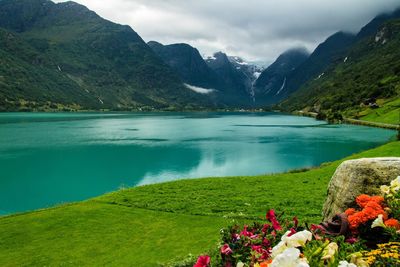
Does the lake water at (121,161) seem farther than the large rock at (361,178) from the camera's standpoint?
Yes

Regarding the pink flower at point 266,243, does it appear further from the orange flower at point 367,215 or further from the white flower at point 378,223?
the white flower at point 378,223

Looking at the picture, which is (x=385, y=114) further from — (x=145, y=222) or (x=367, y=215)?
(x=367, y=215)

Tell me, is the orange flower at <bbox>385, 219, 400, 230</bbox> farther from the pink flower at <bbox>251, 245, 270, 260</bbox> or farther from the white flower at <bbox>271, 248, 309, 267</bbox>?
the white flower at <bbox>271, 248, 309, 267</bbox>

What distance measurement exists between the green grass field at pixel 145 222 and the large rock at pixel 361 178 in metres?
5.11

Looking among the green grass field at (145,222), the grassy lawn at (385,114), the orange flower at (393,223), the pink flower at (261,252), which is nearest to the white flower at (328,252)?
the pink flower at (261,252)

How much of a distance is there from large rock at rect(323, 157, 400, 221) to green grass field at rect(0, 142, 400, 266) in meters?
5.11

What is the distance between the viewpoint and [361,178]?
34.5 ft

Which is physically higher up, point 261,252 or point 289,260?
point 289,260

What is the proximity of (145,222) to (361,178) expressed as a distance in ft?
49.2

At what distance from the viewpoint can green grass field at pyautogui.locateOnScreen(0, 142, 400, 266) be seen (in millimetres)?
17234

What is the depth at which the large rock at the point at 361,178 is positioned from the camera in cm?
1019

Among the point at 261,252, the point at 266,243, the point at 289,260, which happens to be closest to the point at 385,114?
the point at 266,243

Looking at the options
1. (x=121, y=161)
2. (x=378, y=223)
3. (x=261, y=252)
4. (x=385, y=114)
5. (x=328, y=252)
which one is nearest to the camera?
(x=328, y=252)

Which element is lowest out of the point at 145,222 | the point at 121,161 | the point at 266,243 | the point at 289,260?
the point at 121,161
